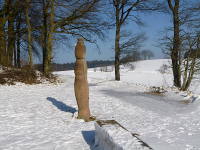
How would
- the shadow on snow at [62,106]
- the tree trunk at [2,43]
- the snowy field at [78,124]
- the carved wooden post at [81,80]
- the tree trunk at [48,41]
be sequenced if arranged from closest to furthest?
1. the snowy field at [78,124]
2. the carved wooden post at [81,80]
3. the shadow on snow at [62,106]
4. the tree trunk at [48,41]
5. the tree trunk at [2,43]

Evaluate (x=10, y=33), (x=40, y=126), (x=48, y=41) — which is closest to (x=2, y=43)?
(x=10, y=33)

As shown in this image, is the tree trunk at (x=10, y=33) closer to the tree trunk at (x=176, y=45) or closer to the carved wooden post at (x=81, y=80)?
the tree trunk at (x=176, y=45)

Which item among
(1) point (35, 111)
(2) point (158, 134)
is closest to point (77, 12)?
(1) point (35, 111)

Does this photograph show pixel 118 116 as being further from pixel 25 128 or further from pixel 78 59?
pixel 25 128

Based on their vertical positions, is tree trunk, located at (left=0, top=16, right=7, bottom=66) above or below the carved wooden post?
above

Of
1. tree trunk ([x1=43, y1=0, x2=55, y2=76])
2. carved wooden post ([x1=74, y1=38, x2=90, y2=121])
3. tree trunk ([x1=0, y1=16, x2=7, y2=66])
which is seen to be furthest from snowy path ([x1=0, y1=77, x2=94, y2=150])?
tree trunk ([x1=0, y1=16, x2=7, y2=66])

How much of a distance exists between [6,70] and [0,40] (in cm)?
383

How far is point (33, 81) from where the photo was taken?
16.4 m

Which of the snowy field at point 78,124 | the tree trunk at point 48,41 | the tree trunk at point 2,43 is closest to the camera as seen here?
the snowy field at point 78,124

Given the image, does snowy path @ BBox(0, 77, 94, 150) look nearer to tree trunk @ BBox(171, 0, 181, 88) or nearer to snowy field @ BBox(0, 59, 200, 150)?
snowy field @ BBox(0, 59, 200, 150)

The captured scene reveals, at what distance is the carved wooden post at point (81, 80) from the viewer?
283 inches

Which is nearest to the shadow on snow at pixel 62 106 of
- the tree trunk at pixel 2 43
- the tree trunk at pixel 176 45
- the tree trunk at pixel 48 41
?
the tree trunk at pixel 48 41

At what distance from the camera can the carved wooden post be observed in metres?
7.18

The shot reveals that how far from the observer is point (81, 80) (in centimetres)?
722
